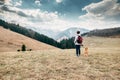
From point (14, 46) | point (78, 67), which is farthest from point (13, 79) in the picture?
point (14, 46)

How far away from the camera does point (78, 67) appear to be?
57.6 feet

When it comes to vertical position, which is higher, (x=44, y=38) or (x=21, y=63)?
(x=44, y=38)

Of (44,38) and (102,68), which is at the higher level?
(44,38)

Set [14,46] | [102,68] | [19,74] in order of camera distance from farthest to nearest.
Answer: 1. [14,46]
2. [102,68]
3. [19,74]

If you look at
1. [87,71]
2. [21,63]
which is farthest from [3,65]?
[87,71]

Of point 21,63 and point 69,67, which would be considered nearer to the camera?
point 69,67

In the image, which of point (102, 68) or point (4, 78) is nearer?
point (4, 78)

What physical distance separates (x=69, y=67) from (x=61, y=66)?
0.85 meters

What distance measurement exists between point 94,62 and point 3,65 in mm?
9516

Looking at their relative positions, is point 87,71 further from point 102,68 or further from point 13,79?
point 13,79

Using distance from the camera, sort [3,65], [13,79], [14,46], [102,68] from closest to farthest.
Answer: [13,79], [102,68], [3,65], [14,46]

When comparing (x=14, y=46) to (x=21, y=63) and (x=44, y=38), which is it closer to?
(x=44, y=38)

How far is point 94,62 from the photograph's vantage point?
19688 mm

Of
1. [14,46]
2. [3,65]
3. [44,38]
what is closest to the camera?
[3,65]
